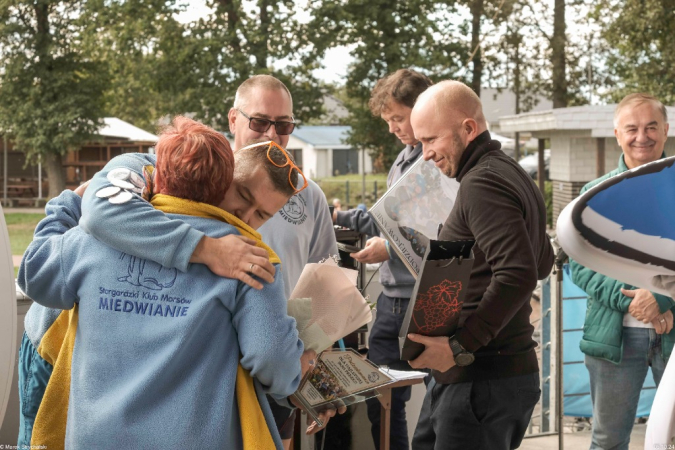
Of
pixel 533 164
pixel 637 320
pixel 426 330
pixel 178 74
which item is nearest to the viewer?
pixel 426 330

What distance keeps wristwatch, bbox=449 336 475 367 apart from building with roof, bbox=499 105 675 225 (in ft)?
49.4

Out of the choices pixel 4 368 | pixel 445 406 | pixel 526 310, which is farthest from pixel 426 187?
pixel 4 368

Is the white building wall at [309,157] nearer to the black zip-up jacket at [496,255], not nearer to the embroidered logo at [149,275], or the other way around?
the black zip-up jacket at [496,255]

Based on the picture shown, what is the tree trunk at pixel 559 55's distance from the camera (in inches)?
1008

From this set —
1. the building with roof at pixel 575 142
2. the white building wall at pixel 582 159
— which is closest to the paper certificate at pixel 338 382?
the building with roof at pixel 575 142

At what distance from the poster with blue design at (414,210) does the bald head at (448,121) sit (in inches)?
15.9

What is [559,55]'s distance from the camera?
26.0 metres

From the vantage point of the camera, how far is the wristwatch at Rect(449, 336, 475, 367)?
2.32m

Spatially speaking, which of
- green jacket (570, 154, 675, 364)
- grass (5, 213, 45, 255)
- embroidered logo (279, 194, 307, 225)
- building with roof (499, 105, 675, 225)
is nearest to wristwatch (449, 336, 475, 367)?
embroidered logo (279, 194, 307, 225)

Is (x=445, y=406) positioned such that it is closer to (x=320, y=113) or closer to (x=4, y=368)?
(x=4, y=368)

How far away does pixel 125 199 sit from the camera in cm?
180

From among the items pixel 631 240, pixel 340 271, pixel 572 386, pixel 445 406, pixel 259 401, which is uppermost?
pixel 631 240

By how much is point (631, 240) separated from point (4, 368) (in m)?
1.63

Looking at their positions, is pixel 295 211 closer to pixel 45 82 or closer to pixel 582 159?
pixel 582 159
